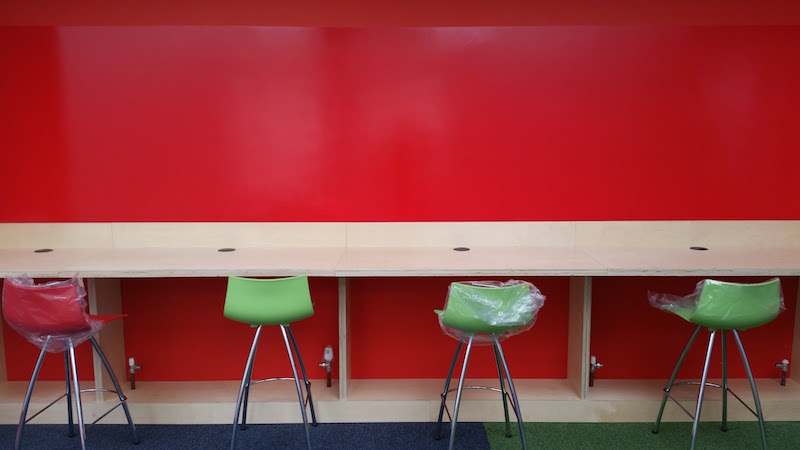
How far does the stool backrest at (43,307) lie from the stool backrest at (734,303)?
2784mm

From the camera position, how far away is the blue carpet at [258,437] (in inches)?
107

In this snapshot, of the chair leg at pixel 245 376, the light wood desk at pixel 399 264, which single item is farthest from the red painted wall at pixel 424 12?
the chair leg at pixel 245 376

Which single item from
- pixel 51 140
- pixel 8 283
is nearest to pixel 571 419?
pixel 8 283

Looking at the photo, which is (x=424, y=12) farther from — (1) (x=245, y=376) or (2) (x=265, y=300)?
(1) (x=245, y=376)

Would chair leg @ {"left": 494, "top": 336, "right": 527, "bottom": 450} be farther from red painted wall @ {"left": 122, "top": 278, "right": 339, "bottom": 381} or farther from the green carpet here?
red painted wall @ {"left": 122, "top": 278, "right": 339, "bottom": 381}

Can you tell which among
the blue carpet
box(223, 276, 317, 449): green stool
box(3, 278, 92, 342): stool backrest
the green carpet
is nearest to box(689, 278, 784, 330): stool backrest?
the green carpet

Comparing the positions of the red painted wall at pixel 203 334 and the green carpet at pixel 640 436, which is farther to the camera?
the red painted wall at pixel 203 334

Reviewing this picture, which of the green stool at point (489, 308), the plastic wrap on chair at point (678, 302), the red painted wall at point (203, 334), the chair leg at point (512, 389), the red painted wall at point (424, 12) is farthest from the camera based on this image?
the red painted wall at point (203, 334)

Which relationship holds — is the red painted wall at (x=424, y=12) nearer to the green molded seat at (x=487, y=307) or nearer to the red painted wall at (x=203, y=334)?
the red painted wall at (x=203, y=334)

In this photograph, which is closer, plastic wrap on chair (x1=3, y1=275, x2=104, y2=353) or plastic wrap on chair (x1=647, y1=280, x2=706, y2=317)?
plastic wrap on chair (x1=3, y1=275, x2=104, y2=353)

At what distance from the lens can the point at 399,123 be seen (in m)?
3.22

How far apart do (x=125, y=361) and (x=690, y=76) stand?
3790mm

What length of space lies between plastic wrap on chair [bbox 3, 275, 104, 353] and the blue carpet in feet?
2.21

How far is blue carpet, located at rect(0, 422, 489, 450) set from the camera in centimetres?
271
